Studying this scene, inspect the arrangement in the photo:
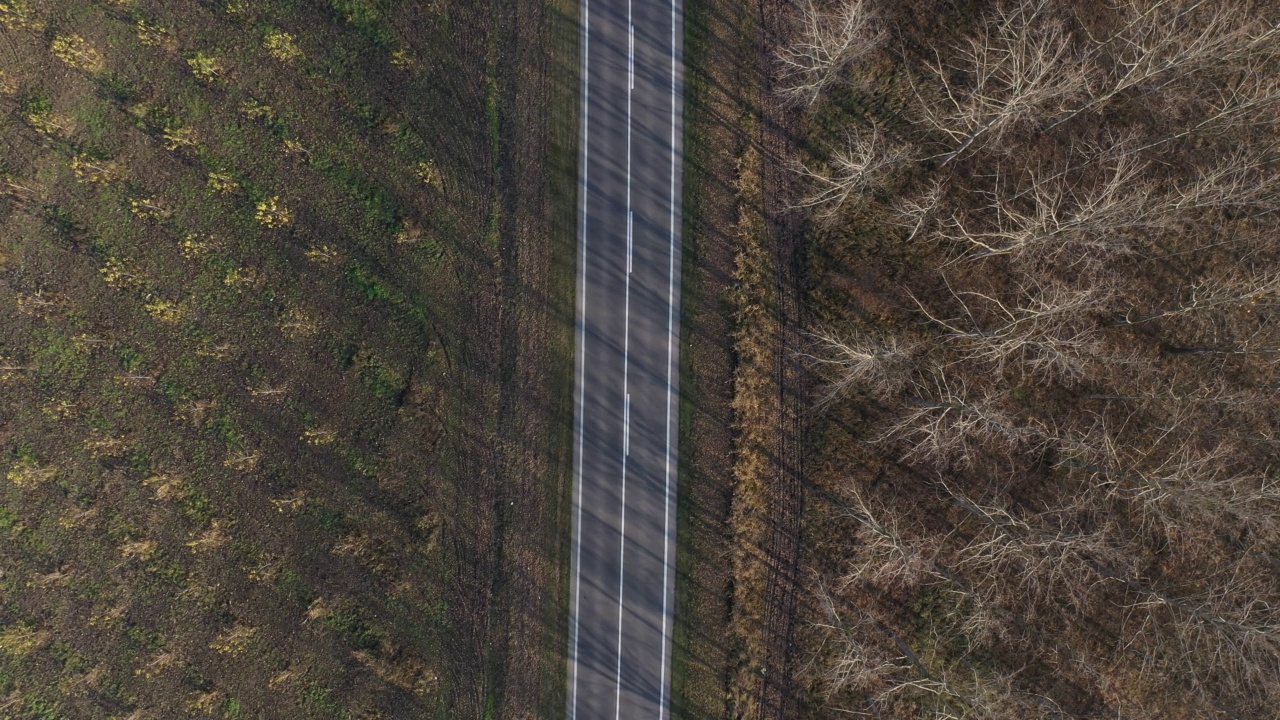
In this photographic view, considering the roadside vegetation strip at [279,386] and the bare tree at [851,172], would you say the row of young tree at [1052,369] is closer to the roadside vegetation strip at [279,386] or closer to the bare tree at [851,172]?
the bare tree at [851,172]

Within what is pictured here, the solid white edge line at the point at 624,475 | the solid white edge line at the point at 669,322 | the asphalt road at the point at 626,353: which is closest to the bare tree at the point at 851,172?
the solid white edge line at the point at 669,322

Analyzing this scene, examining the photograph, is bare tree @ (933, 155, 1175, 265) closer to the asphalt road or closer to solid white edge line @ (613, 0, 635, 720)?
the asphalt road

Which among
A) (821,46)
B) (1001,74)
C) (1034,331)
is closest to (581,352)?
(821,46)

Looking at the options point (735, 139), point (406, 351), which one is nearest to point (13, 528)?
point (406, 351)

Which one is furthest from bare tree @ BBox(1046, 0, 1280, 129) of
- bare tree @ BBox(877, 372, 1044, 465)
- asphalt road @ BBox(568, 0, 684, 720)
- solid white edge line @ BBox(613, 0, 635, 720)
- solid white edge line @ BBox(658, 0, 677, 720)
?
solid white edge line @ BBox(613, 0, 635, 720)

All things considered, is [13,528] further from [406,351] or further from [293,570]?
[406,351]

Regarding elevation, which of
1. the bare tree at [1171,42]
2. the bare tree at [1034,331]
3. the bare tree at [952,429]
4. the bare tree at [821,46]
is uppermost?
the bare tree at [821,46]

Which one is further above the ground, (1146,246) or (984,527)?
(1146,246)
